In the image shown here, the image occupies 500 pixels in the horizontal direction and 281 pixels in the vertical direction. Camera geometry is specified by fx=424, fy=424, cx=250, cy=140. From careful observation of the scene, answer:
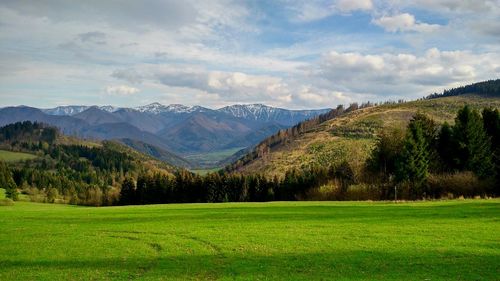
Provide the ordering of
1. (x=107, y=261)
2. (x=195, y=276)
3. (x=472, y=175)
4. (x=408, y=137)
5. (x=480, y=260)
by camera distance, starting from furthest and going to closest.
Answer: (x=408, y=137), (x=472, y=175), (x=107, y=261), (x=480, y=260), (x=195, y=276)

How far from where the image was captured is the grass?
797 inches

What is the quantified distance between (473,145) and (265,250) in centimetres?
6587

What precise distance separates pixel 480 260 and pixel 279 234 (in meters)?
14.1

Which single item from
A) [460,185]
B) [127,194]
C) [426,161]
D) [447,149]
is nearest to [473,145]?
[447,149]

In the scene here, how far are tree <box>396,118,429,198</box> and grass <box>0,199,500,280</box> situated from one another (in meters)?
39.9

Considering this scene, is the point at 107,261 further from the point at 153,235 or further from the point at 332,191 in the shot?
the point at 332,191

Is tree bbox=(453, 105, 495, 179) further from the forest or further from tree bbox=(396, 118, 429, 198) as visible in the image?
tree bbox=(396, 118, 429, 198)

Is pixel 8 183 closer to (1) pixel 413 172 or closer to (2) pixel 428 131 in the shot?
(1) pixel 413 172

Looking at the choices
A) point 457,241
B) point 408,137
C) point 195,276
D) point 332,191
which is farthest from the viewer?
point 332,191

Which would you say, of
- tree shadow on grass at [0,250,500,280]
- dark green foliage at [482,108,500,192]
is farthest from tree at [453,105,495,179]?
tree shadow on grass at [0,250,500,280]

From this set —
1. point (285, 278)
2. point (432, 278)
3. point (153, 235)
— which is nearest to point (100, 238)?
point (153, 235)

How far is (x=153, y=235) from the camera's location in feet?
109

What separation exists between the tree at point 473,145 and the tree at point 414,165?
20.8ft

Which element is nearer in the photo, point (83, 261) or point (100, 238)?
point (83, 261)
